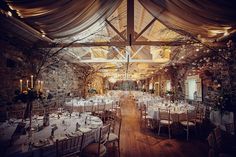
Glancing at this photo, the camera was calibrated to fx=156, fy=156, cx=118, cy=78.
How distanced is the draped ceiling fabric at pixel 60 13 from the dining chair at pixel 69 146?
2363 millimetres

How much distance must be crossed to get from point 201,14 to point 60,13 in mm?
3001

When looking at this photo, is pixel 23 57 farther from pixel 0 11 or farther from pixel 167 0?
pixel 167 0

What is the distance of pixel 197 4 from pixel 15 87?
5.42 m

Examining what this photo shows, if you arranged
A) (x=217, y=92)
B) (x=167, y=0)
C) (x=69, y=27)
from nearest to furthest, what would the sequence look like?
1. (x=167, y=0)
2. (x=69, y=27)
3. (x=217, y=92)

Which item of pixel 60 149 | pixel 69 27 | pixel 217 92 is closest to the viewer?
pixel 60 149

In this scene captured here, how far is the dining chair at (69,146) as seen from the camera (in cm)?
260

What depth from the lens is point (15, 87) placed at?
195 inches

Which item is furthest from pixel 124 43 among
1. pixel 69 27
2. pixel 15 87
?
pixel 15 87

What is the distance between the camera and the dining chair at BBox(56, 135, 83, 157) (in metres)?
2.60

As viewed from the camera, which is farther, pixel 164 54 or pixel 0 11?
pixel 164 54

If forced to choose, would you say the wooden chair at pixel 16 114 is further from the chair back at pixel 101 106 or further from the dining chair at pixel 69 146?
the chair back at pixel 101 106

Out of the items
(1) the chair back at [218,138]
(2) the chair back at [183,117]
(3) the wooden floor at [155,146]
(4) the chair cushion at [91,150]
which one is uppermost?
(1) the chair back at [218,138]

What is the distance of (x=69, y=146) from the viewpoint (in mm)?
2754

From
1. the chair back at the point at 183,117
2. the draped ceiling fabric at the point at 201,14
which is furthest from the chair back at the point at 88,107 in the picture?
the draped ceiling fabric at the point at 201,14
